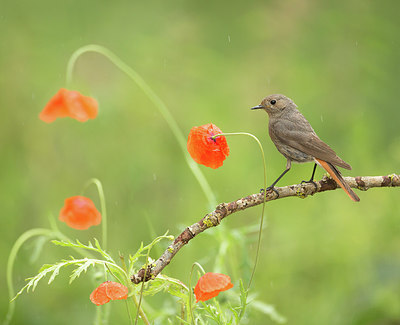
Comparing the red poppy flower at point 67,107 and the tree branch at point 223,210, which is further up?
the red poppy flower at point 67,107

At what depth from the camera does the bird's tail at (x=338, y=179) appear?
206 cm

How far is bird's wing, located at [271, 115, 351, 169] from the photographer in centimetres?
236

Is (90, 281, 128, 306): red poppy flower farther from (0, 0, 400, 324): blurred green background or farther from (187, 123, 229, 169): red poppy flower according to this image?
(0, 0, 400, 324): blurred green background

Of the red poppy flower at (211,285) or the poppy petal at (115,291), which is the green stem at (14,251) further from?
the red poppy flower at (211,285)

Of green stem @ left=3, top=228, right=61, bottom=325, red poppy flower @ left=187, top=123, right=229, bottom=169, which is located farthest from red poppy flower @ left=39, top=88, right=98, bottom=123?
red poppy flower @ left=187, top=123, right=229, bottom=169

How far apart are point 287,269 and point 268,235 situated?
33.0 inches

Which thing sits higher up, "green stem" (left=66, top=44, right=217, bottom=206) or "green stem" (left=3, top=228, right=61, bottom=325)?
"green stem" (left=66, top=44, right=217, bottom=206)

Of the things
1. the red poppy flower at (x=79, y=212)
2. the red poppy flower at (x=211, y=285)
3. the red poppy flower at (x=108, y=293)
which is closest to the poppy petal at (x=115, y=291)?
the red poppy flower at (x=108, y=293)

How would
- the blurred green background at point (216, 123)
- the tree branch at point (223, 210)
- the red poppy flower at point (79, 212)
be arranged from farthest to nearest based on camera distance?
the blurred green background at point (216, 123), the red poppy flower at point (79, 212), the tree branch at point (223, 210)

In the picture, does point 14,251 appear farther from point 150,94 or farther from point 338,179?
point 338,179

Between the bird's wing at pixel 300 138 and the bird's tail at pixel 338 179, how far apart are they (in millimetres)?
42

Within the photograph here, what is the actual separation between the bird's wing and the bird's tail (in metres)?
0.04

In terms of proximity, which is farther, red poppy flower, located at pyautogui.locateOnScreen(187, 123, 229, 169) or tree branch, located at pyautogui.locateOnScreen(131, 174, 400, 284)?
red poppy flower, located at pyautogui.locateOnScreen(187, 123, 229, 169)

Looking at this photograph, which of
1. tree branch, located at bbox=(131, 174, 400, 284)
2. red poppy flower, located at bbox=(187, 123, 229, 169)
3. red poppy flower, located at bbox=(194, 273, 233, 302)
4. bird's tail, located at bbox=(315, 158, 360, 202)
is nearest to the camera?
tree branch, located at bbox=(131, 174, 400, 284)
